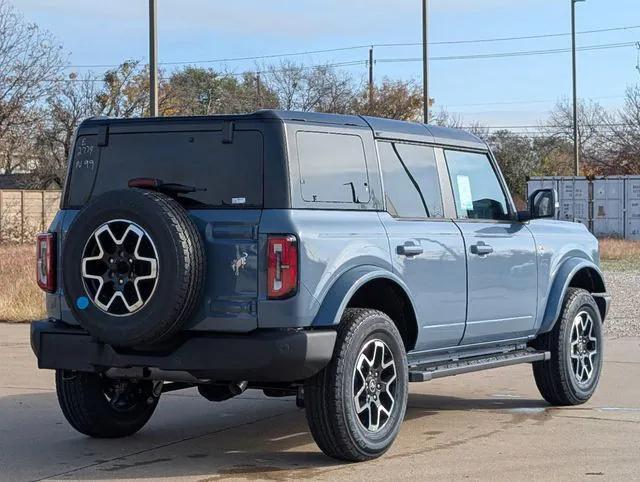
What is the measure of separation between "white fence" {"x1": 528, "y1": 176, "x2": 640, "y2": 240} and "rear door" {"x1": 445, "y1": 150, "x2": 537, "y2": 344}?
33.5m

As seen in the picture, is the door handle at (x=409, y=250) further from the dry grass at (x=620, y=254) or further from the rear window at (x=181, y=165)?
the dry grass at (x=620, y=254)

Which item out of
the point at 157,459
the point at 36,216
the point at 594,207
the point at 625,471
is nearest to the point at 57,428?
the point at 157,459

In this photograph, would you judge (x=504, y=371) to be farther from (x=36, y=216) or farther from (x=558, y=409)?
(x=36, y=216)

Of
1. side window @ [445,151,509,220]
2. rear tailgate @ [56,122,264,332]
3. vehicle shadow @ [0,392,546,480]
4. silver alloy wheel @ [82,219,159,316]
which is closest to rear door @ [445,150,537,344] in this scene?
side window @ [445,151,509,220]

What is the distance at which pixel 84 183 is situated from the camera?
25.7 feet

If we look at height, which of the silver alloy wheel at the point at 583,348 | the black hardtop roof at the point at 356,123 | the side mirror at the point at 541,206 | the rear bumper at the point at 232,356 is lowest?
the silver alloy wheel at the point at 583,348

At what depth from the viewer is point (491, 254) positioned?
8.69 m

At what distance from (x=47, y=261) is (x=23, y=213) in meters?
33.5

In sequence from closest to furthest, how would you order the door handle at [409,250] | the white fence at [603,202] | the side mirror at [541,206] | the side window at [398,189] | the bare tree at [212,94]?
the door handle at [409,250]
the side window at [398,189]
the side mirror at [541,206]
the white fence at [603,202]
the bare tree at [212,94]

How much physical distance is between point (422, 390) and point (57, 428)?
341 centimetres

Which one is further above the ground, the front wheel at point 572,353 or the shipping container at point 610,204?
the shipping container at point 610,204

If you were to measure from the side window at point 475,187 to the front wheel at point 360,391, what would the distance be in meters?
1.59

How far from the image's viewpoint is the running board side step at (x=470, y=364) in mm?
7862

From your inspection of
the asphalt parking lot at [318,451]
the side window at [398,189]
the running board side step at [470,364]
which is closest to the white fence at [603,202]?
the asphalt parking lot at [318,451]
